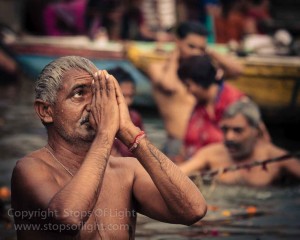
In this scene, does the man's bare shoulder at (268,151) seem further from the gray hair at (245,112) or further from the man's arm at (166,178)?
the man's arm at (166,178)

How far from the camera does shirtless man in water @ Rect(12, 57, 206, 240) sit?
3.87 meters

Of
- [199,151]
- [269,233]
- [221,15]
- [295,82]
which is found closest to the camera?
[269,233]

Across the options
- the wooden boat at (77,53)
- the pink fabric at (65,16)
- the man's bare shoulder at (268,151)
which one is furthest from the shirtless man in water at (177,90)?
the pink fabric at (65,16)

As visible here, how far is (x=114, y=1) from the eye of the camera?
18.8 metres

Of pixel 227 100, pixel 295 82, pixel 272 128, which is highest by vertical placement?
pixel 227 100

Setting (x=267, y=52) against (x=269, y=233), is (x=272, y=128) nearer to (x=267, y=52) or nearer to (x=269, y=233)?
(x=267, y=52)

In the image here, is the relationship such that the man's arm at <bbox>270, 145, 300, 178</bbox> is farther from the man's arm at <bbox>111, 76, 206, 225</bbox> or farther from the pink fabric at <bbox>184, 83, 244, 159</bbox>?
the man's arm at <bbox>111, 76, 206, 225</bbox>

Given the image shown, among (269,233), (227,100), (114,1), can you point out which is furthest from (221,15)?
(269,233)

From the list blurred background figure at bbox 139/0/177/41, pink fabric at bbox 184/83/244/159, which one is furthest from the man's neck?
blurred background figure at bbox 139/0/177/41

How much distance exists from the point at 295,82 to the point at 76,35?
17.4 feet

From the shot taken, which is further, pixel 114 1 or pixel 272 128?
pixel 114 1

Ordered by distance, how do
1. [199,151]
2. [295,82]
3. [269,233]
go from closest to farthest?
[269,233] < [199,151] < [295,82]

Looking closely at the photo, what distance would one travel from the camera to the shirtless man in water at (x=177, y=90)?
1161cm

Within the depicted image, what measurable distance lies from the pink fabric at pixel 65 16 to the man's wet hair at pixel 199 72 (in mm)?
8131
